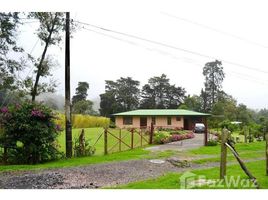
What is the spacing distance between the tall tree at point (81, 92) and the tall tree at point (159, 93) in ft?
10.8

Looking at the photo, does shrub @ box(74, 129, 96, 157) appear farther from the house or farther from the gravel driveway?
the house

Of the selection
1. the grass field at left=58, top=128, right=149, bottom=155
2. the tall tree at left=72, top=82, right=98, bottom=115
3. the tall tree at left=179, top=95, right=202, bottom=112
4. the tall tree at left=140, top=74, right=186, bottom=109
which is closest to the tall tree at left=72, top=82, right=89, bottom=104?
the tall tree at left=72, top=82, right=98, bottom=115

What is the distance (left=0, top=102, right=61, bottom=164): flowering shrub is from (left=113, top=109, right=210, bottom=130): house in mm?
6434

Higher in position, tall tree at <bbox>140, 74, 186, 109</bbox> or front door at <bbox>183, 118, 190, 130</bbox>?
tall tree at <bbox>140, 74, 186, 109</bbox>

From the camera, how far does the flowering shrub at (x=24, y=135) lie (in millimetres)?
12766

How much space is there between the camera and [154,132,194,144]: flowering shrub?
Result: 66.3 feet

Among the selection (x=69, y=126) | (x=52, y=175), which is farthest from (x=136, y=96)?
(x=52, y=175)

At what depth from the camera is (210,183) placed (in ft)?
25.7

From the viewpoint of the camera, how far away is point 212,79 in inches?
905
